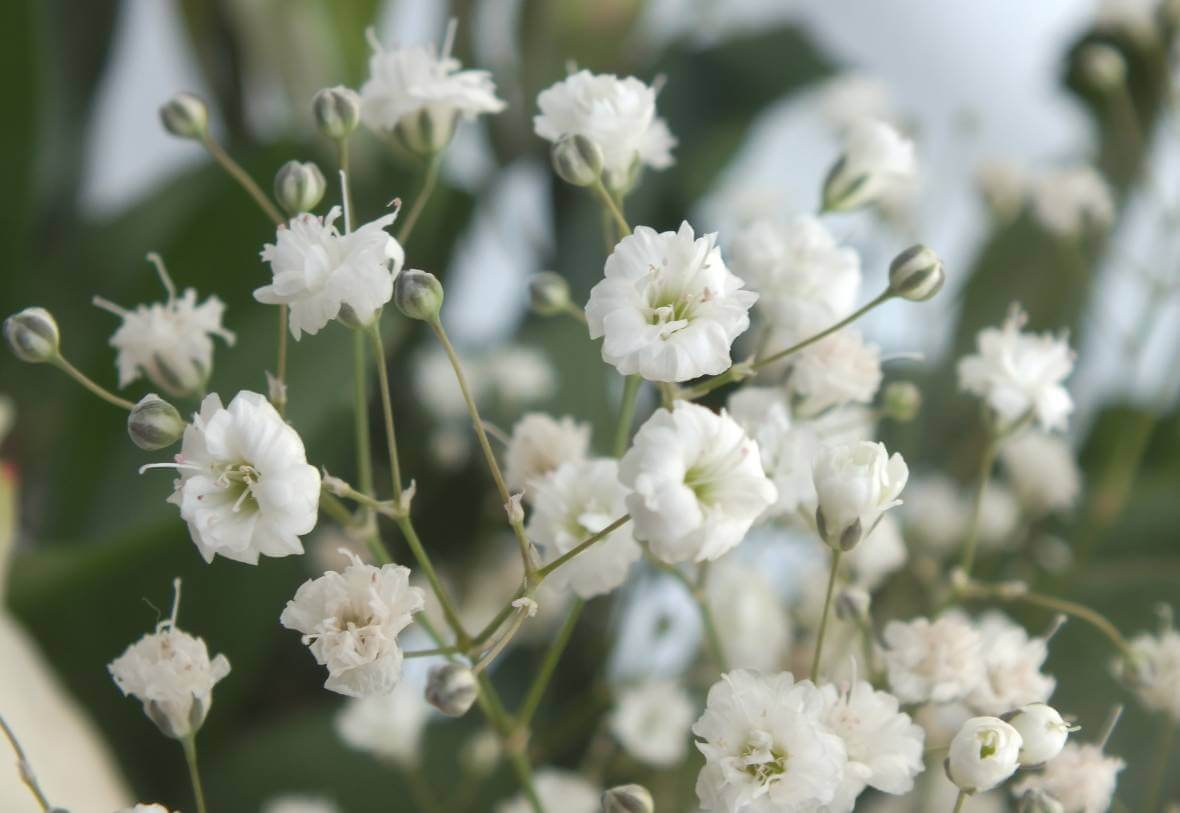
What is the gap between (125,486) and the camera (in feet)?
1.50

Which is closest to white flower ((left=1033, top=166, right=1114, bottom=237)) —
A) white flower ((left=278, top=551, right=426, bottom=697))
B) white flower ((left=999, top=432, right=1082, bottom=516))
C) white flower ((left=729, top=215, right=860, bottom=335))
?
white flower ((left=999, top=432, right=1082, bottom=516))

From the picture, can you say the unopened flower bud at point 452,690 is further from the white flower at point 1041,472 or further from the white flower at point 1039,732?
the white flower at point 1041,472

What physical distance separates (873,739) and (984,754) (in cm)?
2

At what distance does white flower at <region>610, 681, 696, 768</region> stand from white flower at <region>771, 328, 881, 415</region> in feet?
0.47

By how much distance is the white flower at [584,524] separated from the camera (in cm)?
20

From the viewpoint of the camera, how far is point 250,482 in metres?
0.17

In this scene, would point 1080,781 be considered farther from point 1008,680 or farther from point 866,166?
point 866,166

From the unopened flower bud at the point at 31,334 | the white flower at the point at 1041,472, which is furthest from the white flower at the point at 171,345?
the white flower at the point at 1041,472

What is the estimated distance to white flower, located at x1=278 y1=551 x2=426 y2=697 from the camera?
0.17 metres

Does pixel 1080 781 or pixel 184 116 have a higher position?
pixel 184 116

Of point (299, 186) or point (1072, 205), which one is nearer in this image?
point (299, 186)

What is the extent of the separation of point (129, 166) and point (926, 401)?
0.64 metres

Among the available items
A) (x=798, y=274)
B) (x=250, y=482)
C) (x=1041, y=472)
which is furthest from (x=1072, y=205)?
(x=250, y=482)

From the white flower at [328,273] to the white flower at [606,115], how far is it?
5 cm
